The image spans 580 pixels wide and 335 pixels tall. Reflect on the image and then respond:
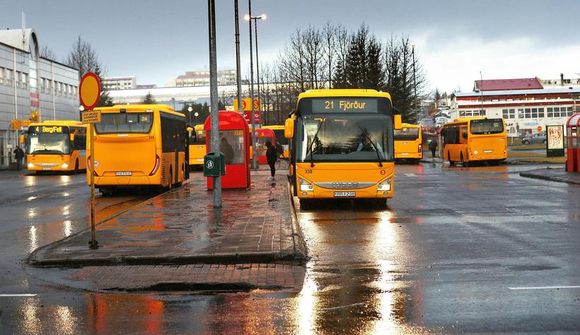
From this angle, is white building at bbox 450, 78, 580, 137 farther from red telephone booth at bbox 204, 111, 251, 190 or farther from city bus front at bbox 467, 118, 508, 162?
red telephone booth at bbox 204, 111, 251, 190

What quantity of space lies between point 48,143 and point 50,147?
0.28 m

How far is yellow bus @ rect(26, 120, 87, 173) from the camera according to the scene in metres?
46.6

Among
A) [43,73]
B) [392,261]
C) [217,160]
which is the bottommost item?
[392,261]

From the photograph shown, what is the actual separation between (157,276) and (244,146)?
16.5 m

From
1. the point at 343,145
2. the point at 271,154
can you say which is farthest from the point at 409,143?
the point at 343,145

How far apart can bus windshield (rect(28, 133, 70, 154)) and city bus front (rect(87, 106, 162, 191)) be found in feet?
76.5

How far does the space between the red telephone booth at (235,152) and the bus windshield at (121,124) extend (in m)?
2.25

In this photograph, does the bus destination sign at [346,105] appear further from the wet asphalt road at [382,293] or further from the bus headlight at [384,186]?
the wet asphalt road at [382,293]

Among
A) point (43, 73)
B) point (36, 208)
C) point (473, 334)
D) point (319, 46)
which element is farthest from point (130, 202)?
point (43, 73)

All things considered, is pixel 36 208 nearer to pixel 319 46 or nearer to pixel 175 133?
pixel 175 133

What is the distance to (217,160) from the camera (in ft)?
57.1

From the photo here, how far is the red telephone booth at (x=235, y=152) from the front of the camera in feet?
84.8

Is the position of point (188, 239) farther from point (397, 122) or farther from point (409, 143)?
point (409, 143)

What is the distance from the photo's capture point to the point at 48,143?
46.8 m
